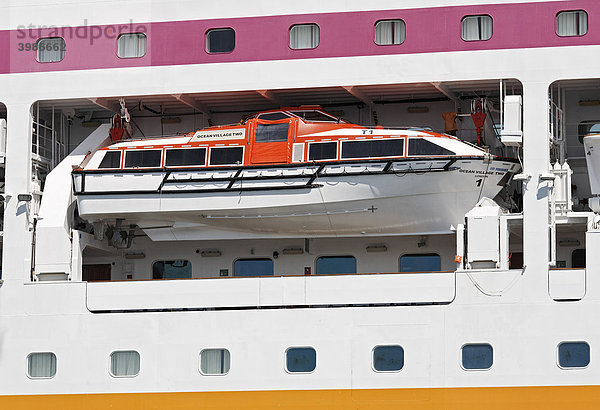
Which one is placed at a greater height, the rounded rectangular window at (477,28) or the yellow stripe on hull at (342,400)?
the rounded rectangular window at (477,28)

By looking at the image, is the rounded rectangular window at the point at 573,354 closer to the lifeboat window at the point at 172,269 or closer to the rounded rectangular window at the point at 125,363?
the rounded rectangular window at the point at 125,363

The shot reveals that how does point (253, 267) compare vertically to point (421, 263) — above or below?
below

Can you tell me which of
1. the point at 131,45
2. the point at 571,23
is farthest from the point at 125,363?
the point at 571,23

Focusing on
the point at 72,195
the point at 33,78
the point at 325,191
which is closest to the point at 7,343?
the point at 72,195

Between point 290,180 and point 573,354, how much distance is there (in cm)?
546

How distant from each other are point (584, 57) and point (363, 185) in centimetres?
426

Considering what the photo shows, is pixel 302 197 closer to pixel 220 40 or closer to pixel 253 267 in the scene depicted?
pixel 253 267

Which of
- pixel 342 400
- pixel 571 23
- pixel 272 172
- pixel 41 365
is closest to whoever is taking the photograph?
pixel 342 400

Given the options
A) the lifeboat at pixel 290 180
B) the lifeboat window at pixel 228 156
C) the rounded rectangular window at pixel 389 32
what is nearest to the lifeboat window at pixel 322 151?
the lifeboat at pixel 290 180

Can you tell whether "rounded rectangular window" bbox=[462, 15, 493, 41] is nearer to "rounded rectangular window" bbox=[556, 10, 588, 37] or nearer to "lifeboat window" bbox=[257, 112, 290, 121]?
"rounded rectangular window" bbox=[556, 10, 588, 37]

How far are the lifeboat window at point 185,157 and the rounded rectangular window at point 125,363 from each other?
132 inches

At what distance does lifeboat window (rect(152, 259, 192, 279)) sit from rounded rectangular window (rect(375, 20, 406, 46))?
556cm

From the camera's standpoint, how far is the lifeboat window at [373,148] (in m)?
18.8

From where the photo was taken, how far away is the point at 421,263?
66.1 feet
